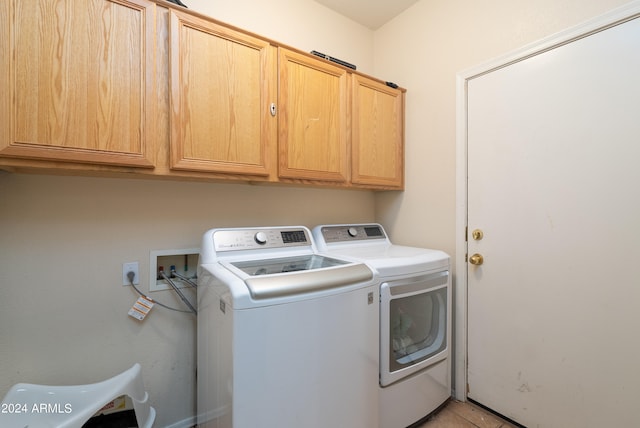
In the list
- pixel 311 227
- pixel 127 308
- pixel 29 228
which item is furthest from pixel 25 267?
pixel 311 227

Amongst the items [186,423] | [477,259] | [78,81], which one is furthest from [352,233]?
[78,81]

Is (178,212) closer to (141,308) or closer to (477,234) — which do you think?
(141,308)

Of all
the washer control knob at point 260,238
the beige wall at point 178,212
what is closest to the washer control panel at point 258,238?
the washer control knob at point 260,238

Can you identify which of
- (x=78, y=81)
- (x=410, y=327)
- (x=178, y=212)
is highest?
(x=78, y=81)

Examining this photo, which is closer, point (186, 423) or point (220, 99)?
point (220, 99)

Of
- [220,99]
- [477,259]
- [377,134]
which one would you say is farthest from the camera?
[377,134]

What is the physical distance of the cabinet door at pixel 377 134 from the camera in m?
Result: 1.79

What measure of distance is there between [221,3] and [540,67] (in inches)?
69.5

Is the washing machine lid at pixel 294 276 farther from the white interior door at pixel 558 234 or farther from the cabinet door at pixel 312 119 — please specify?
the white interior door at pixel 558 234

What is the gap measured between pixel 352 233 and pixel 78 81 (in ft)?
5.11

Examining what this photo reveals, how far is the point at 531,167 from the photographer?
56.8 inches

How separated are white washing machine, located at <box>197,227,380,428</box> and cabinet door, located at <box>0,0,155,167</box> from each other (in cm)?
61

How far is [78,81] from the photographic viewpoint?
3.37ft

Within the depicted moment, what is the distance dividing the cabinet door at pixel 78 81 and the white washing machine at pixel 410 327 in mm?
1144
